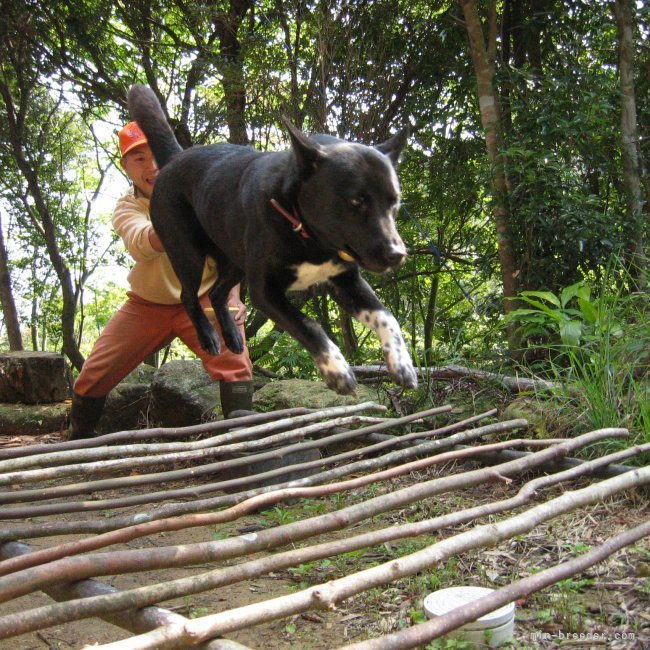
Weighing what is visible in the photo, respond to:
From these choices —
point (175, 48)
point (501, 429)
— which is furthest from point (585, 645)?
point (175, 48)

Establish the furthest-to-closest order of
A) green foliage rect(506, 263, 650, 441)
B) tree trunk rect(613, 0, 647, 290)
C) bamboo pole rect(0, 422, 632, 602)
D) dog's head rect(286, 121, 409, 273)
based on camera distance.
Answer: tree trunk rect(613, 0, 647, 290)
green foliage rect(506, 263, 650, 441)
dog's head rect(286, 121, 409, 273)
bamboo pole rect(0, 422, 632, 602)

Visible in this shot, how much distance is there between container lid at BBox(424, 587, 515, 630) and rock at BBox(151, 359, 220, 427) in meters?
3.20

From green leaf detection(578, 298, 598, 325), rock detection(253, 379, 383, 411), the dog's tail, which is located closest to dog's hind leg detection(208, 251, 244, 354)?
the dog's tail

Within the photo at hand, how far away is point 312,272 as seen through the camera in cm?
292

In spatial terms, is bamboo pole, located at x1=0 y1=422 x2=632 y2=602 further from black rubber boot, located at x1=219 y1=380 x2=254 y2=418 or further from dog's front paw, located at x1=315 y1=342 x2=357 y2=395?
black rubber boot, located at x1=219 y1=380 x2=254 y2=418

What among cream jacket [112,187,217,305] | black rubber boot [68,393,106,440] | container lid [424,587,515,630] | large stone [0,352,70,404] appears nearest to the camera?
container lid [424,587,515,630]

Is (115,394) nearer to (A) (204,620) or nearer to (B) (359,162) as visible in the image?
(B) (359,162)

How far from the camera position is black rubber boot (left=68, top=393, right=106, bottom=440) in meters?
4.18

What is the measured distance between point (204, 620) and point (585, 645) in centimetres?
104

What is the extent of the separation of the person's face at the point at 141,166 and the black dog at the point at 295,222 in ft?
1.54

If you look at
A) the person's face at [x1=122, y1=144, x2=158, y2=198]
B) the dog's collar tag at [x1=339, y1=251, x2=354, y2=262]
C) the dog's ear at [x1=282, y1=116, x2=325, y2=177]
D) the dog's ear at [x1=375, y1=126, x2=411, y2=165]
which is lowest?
the dog's collar tag at [x1=339, y1=251, x2=354, y2=262]

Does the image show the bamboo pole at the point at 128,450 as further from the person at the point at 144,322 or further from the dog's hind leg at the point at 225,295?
the person at the point at 144,322

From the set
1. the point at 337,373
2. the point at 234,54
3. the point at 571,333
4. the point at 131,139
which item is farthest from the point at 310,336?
the point at 234,54

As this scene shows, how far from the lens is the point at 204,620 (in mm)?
1401
